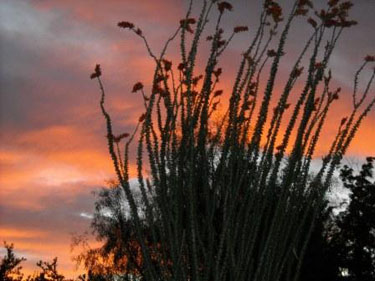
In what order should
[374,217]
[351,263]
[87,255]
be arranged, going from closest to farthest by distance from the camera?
[351,263] → [374,217] → [87,255]

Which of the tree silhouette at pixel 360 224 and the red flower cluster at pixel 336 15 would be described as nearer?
the red flower cluster at pixel 336 15

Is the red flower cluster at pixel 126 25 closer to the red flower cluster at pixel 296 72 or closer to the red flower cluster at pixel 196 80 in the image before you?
the red flower cluster at pixel 196 80

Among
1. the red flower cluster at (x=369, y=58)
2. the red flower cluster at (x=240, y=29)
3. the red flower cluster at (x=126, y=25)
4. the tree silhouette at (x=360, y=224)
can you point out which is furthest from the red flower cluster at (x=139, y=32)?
the tree silhouette at (x=360, y=224)

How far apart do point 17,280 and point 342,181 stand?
20.7 m

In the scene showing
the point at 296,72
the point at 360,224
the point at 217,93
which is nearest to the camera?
the point at 296,72

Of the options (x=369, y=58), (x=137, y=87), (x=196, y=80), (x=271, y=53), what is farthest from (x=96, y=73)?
(x=369, y=58)

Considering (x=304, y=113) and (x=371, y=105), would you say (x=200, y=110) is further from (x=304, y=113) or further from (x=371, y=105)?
(x=371, y=105)

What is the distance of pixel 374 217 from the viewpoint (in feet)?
86.0

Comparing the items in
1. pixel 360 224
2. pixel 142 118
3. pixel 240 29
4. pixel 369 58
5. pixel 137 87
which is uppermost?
pixel 360 224

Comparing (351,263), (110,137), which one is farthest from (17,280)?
(351,263)

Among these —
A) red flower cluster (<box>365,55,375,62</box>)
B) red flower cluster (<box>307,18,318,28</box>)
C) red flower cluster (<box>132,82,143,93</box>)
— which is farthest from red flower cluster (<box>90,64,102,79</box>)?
red flower cluster (<box>365,55,375,62</box>)

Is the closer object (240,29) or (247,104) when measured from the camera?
(247,104)

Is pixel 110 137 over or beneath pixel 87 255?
beneath

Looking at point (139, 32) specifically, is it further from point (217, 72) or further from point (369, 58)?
point (369, 58)
